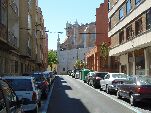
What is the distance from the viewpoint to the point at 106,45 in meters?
65.1

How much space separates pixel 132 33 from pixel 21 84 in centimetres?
2651

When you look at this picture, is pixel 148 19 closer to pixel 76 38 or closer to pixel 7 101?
pixel 7 101

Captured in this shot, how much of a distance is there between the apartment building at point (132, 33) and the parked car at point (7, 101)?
2424cm

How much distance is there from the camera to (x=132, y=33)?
1559 inches

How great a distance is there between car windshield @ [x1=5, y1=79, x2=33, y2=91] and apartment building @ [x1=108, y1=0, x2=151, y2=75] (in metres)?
18.7

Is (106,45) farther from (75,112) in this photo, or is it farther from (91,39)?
(91,39)

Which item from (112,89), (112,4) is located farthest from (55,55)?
(112,89)

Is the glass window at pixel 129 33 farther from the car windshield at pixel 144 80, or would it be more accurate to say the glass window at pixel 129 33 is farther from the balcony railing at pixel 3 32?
the car windshield at pixel 144 80

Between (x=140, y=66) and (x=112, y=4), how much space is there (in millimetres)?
15417

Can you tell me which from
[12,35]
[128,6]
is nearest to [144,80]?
[12,35]

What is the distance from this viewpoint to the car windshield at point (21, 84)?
14039 mm

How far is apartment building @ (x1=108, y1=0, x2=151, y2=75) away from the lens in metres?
34.2

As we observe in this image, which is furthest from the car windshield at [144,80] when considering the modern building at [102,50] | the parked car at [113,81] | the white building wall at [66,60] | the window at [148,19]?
the white building wall at [66,60]

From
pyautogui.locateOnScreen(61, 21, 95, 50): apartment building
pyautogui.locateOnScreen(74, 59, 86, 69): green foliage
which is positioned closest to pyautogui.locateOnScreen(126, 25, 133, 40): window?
pyautogui.locateOnScreen(74, 59, 86, 69): green foliage
